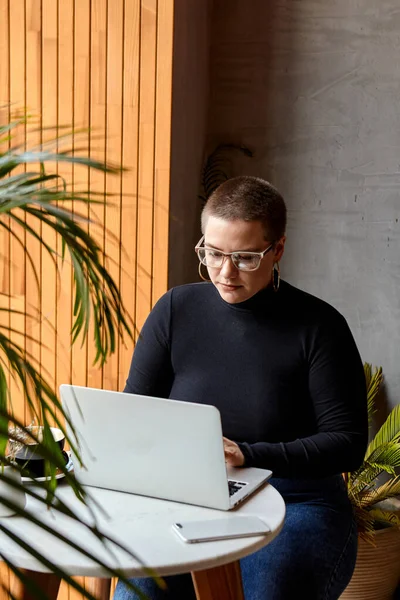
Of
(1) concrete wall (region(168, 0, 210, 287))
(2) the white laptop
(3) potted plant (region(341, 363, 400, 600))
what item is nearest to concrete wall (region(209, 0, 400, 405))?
(1) concrete wall (region(168, 0, 210, 287))

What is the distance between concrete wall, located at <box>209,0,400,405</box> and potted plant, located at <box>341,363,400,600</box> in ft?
0.86

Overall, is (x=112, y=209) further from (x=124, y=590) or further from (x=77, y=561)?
(x=77, y=561)

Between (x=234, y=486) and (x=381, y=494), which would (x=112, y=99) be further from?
(x=381, y=494)

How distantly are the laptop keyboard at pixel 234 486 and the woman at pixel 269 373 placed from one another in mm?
74

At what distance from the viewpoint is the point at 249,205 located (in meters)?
2.09

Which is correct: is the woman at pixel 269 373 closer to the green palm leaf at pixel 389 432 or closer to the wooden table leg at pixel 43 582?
the wooden table leg at pixel 43 582

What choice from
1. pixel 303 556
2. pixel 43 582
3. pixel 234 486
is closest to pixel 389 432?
pixel 303 556

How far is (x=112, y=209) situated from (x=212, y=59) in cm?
92

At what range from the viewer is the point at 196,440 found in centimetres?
166

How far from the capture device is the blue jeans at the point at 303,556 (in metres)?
1.88

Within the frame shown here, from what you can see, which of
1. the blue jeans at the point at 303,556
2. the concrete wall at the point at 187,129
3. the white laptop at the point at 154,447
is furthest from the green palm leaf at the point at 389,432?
the white laptop at the point at 154,447

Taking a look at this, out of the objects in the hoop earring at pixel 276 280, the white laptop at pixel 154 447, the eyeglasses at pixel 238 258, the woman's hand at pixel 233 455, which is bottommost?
the woman's hand at pixel 233 455

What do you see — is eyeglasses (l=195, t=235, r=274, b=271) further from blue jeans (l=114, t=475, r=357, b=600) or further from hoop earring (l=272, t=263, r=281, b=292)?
blue jeans (l=114, t=475, r=357, b=600)

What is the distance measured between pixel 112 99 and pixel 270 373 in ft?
3.99
